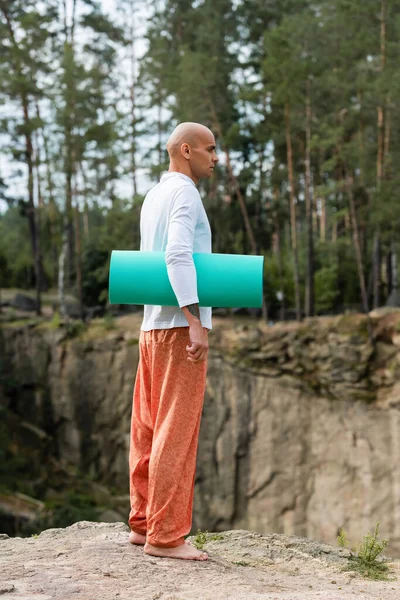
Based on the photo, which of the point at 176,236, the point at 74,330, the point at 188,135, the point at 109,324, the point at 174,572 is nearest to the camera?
the point at 174,572

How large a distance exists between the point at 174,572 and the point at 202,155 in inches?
76.8

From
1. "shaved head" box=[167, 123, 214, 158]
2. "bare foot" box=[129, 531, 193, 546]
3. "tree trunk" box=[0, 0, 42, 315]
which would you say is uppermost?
"tree trunk" box=[0, 0, 42, 315]

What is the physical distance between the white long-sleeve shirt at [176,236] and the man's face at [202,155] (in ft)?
0.33

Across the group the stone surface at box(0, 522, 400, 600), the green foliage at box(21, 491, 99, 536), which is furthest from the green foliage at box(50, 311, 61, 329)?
the stone surface at box(0, 522, 400, 600)

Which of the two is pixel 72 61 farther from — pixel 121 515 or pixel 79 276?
pixel 121 515

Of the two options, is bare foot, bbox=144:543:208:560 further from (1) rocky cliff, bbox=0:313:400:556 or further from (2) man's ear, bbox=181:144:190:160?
(1) rocky cliff, bbox=0:313:400:556

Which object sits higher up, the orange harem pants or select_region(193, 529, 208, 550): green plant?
the orange harem pants

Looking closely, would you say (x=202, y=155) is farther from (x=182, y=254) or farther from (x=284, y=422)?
(x=284, y=422)

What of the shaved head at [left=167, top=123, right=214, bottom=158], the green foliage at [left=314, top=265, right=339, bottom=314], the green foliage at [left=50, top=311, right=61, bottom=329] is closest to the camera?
the shaved head at [left=167, top=123, right=214, bottom=158]

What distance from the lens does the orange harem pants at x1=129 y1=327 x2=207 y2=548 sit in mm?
3656

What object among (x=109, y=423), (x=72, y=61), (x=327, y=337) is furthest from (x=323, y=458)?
(x=72, y=61)

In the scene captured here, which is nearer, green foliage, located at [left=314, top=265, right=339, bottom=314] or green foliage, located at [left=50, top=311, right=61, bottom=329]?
green foliage, located at [left=314, top=265, right=339, bottom=314]

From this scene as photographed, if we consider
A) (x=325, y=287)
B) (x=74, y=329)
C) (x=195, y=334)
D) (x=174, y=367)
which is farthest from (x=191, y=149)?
(x=74, y=329)

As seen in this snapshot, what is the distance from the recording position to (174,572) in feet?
11.3
